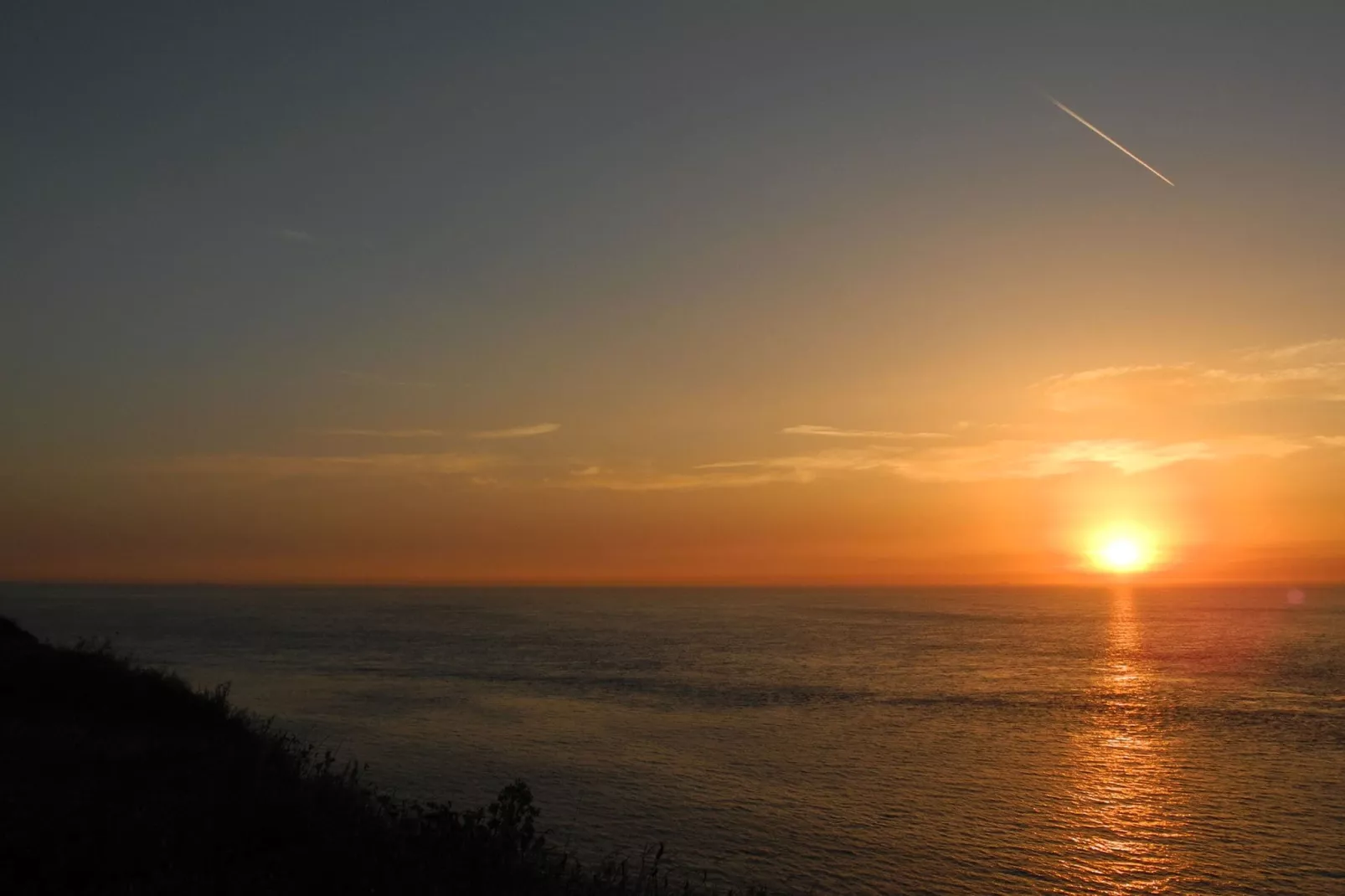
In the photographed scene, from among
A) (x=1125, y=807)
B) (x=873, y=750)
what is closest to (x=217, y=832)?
(x=1125, y=807)

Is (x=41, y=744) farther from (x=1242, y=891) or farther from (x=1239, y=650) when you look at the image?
(x=1239, y=650)

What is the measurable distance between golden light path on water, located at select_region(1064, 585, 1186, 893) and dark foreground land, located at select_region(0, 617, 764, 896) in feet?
45.3

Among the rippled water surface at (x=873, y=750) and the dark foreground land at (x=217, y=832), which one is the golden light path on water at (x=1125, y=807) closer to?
the rippled water surface at (x=873, y=750)

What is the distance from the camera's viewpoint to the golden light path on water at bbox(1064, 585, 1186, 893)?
91.3ft

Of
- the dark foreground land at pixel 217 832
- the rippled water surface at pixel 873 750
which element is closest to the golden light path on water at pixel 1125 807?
the rippled water surface at pixel 873 750

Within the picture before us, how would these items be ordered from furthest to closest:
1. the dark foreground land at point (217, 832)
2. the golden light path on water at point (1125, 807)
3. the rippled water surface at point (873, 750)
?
the rippled water surface at point (873, 750)
the golden light path on water at point (1125, 807)
the dark foreground land at point (217, 832)

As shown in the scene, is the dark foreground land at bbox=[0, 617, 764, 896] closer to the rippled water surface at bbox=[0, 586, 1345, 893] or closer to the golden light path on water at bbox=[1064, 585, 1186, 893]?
the rippled water surface at bbox=[0, 586, 1345, 893]

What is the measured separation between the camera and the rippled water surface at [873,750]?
29.0 meters

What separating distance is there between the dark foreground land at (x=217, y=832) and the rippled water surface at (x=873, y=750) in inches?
296

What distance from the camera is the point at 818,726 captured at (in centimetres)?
5166

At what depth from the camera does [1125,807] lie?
35.6m

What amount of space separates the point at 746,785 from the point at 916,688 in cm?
3794

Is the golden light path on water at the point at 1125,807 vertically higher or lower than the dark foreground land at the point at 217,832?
lower

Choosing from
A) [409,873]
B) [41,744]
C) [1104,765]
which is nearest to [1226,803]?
[1104,765]
